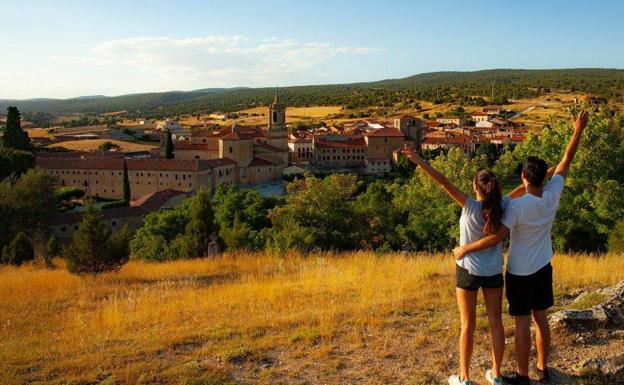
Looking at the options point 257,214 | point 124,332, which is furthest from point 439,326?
point 257,214

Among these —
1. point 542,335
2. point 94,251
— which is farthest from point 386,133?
point 542,335

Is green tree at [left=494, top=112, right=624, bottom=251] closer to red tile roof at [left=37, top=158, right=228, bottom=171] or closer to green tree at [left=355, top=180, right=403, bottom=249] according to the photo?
green tree at [left=355, top=180, right=403, bottom=249]

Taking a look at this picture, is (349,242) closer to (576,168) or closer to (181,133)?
(576,168)

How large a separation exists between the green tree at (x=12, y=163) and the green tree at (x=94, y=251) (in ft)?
123

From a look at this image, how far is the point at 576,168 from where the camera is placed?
16.4 m

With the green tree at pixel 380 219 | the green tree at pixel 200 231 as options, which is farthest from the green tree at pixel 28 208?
the green tree at pixel 380 219

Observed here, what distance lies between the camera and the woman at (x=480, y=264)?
14.2ft

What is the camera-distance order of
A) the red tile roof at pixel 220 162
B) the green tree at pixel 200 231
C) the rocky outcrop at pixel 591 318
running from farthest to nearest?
the red tile roof at pixel 220 162 < the green tree at pixel 200 231 < the rocky outcrop at pixel 591 318

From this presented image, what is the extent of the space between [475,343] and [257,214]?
27.2 meters

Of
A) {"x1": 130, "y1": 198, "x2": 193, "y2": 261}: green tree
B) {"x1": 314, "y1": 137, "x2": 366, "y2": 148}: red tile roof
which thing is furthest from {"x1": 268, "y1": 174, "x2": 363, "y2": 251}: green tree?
{"x1": 314, "y1": 137, "x2": 366, "y2": 148}: red tile roof

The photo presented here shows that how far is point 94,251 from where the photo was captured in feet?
38.2

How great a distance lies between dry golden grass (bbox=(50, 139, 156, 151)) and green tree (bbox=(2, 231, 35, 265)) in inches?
2283

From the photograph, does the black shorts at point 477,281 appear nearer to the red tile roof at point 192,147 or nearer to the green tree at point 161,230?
the green tree at point 161,230

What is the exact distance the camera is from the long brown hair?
14.1ft
